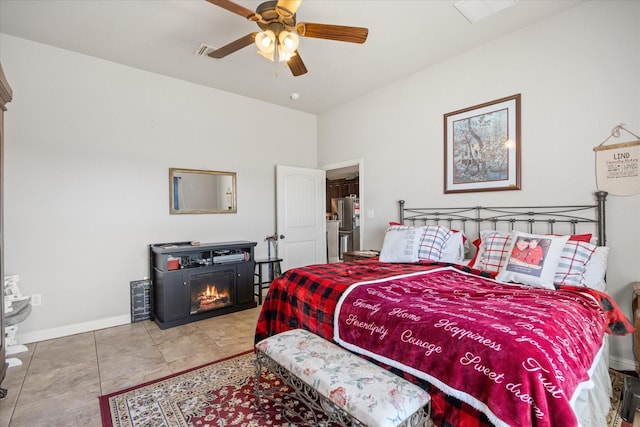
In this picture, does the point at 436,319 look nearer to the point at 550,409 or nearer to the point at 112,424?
the point at 550,409

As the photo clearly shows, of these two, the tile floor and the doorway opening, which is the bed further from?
the doorway opening

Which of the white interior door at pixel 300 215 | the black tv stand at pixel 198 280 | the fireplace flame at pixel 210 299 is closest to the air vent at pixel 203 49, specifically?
the white interior door at pixel 300 215

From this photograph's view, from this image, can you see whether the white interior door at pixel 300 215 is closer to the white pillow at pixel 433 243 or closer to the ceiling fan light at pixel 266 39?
the white pillow at pixel 433 243

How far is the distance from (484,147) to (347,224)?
15.0 ft

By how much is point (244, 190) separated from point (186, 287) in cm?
159

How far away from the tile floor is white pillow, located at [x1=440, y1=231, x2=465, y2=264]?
1.99 metres

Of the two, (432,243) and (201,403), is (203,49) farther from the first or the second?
(201,403)

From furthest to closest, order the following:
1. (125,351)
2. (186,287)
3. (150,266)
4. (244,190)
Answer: (244,190) → (150,266) → (186,287) → (125,351)

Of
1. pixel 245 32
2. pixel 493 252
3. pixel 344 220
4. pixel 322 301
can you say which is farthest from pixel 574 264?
pixel 344 220

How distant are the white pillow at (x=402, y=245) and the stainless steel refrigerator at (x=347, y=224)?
3869 mm

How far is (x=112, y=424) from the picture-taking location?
1764 mm

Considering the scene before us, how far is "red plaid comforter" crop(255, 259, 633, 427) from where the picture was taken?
192 cm

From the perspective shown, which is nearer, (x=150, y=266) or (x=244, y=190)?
(x=150, y=266)

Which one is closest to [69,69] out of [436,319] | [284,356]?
[284,356]
